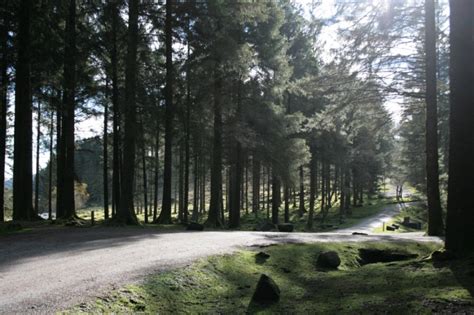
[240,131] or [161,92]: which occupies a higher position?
[161,92]

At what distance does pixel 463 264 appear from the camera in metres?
6.25

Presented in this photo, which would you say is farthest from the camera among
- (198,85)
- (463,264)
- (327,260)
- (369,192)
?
(369,192)

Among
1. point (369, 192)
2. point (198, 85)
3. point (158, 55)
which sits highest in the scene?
point (158, 55)

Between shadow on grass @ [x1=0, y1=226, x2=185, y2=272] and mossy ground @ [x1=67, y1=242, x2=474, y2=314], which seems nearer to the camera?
mossy ground @ [x1=67, y1=242, x2=474, y2=314]

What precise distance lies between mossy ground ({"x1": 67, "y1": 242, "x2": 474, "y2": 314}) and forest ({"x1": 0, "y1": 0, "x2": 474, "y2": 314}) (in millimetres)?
34

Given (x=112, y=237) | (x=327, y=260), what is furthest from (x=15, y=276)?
(x=327, y=260)

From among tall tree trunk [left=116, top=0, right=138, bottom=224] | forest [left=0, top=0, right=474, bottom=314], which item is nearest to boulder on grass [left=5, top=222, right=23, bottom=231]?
forest [left=0, top=0, right=474, bottom=314]

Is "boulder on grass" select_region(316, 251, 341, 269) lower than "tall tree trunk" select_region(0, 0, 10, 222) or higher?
lower

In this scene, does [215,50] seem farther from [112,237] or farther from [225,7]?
[112,237]

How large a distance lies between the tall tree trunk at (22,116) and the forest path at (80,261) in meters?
5.18

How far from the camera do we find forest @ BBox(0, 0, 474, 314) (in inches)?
240

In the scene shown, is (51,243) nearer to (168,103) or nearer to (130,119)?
(130,119)

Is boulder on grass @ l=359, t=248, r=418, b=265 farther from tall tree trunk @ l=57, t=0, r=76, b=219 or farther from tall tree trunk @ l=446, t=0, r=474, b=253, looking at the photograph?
tall tree trunk @ l=57, t=0, r=76, b=219

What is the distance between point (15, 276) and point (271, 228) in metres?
12.9
